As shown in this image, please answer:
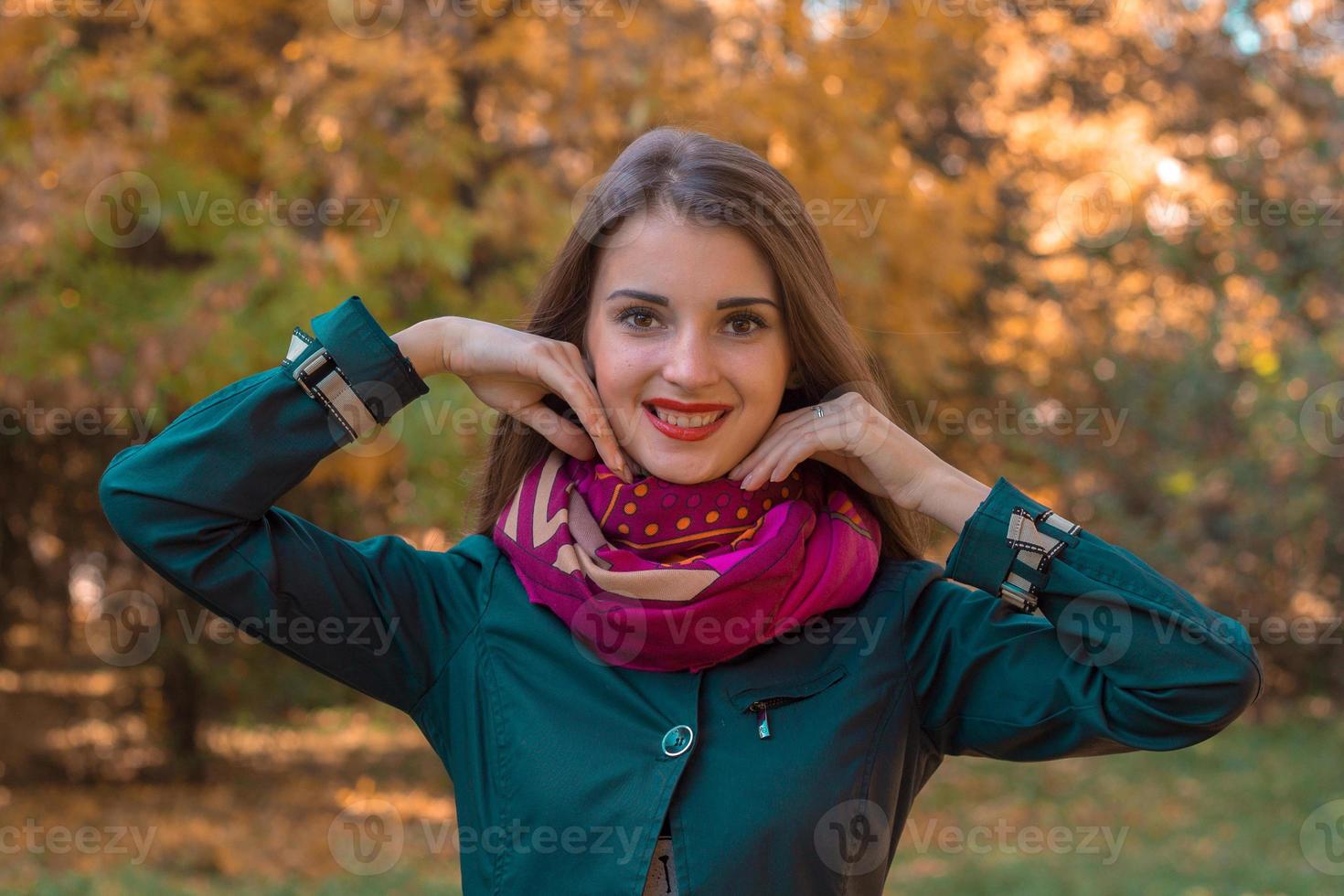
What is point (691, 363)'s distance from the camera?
188 cm

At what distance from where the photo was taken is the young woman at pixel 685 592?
5.92 ft

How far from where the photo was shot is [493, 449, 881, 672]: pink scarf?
1.85 meters

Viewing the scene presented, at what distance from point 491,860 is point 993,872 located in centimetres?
482

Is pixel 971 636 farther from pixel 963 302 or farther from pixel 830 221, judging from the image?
pixel 963 302

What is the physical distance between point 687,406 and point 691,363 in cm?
A: 7

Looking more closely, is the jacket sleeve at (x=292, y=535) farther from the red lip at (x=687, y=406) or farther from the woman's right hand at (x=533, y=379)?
the red lip at (x=687, y=406)

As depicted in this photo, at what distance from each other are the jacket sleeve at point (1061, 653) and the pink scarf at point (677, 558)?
0.16m

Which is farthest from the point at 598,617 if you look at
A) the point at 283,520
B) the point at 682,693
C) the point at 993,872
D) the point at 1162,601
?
the point at 993,872
